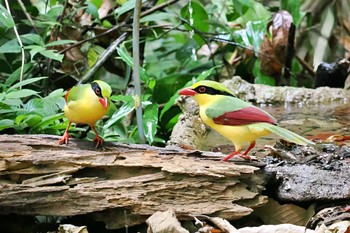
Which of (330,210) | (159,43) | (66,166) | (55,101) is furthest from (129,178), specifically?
(159,43)

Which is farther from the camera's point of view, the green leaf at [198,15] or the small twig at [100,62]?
the green leaf at [198,15]

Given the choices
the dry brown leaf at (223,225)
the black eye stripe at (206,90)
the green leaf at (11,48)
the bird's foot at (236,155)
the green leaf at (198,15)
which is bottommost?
the dry brown leaf at (223,225)

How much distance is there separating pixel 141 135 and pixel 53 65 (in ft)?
6.44

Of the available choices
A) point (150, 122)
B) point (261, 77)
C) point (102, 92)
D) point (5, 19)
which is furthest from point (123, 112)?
point (261, 77)

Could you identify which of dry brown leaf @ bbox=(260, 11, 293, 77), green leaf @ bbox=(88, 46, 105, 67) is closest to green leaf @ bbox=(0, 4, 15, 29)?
green leaf @ bbox=(88, 46, 105, 67)

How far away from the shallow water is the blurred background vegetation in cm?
46

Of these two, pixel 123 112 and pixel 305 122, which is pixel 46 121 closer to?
pixel 123 112

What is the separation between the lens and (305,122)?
4.14 m

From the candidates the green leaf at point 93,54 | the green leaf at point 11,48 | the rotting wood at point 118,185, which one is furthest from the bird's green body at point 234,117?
the green leaf at point 93,54

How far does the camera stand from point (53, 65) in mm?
4988

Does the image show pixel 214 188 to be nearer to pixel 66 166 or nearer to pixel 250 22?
pixel 66 166

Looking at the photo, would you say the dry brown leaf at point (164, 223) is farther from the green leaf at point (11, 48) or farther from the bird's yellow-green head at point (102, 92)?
the green leaf at point (11, 48)

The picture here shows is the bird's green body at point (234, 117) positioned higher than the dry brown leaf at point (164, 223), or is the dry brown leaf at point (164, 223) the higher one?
the bird's green body at point (234, 117)

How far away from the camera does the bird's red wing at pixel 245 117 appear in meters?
2.46
